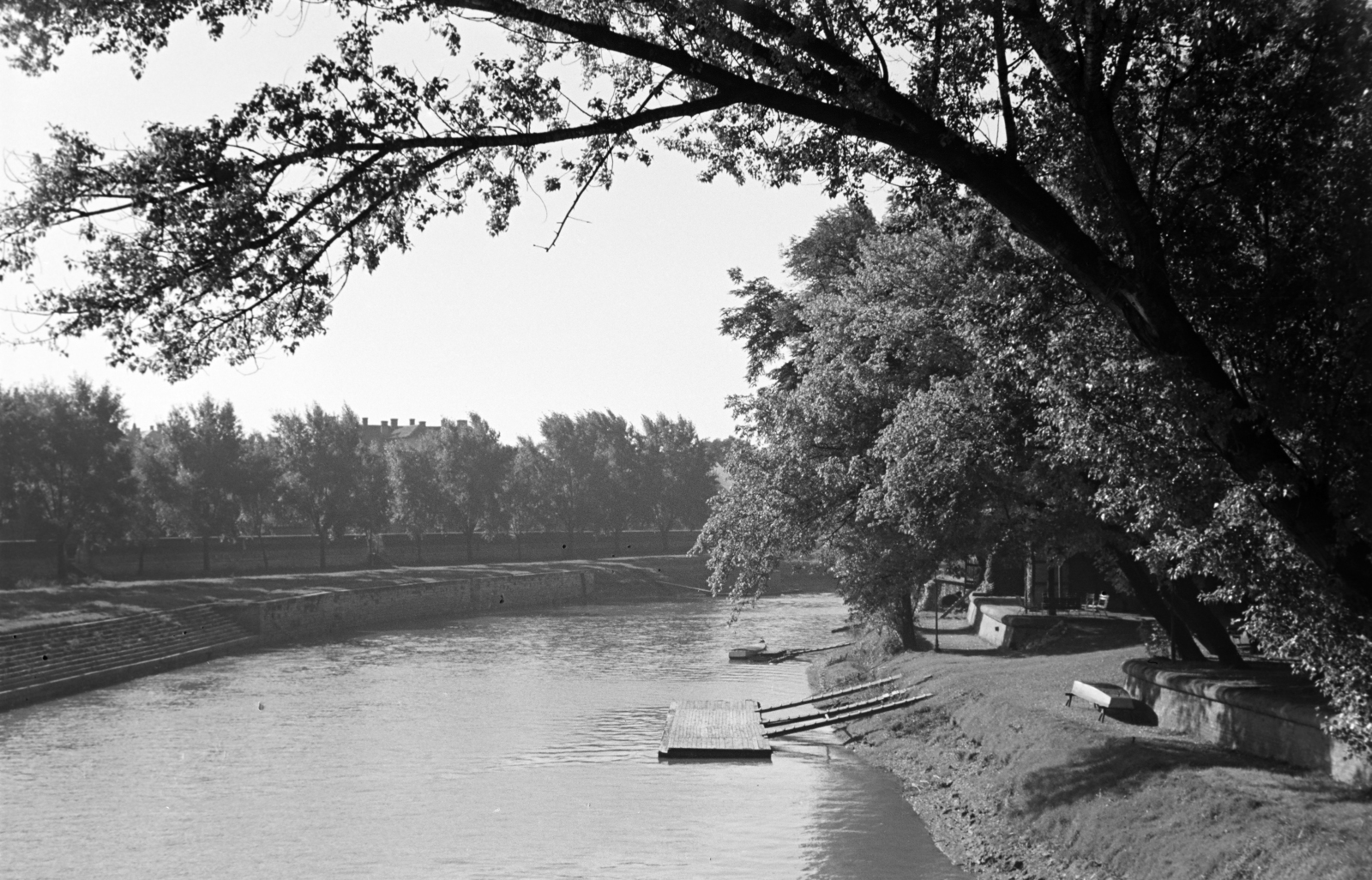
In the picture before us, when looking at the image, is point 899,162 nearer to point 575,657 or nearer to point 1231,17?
point 1231,17

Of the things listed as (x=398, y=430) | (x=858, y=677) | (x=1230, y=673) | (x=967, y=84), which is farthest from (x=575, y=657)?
(x=398, y=430)

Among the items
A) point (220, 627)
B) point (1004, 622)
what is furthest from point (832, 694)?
point (220, 627)

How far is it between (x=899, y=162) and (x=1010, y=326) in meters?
2.52

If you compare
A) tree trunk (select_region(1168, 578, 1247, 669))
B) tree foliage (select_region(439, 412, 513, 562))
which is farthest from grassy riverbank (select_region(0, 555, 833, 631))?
tree trunk (select_region(1168, 578, 1247, 669))

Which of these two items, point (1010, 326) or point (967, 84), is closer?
point (967, 84)

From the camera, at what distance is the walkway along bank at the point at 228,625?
44312 millimetres

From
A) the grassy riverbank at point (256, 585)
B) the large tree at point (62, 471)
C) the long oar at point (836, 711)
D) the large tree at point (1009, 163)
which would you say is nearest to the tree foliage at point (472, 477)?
the grassy riverbank at point (256, 585)

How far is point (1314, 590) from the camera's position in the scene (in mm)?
12562

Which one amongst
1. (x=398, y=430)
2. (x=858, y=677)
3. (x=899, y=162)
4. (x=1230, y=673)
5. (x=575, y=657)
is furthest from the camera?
(x=398, y=430)

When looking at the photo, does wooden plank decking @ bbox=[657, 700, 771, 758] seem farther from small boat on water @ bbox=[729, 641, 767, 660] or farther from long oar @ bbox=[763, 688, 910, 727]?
small boat on water @ bbox=[729, 641, 767, 660]

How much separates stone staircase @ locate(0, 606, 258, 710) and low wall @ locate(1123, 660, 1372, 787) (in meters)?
35.1

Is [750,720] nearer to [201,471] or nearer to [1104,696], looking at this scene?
[1104,696]

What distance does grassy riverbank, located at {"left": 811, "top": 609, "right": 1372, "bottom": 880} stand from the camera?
557 inches

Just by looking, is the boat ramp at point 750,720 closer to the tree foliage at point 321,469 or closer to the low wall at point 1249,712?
the low wall at point 1249,712
